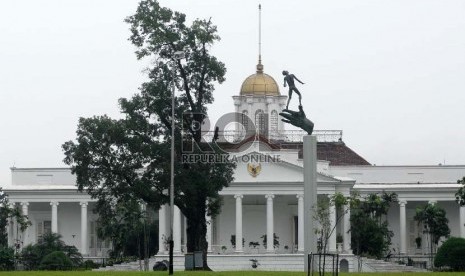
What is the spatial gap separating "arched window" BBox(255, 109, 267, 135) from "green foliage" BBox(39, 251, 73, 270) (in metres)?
27.6

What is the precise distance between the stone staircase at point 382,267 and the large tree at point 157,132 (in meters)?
19.8

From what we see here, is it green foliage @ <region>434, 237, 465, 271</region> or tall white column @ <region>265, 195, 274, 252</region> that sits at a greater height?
tall white column @ <region>265, 195, 274, 252</region>

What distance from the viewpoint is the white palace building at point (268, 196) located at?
94.0 meters

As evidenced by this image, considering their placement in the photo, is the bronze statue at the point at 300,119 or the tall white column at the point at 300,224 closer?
the bronze statue at the point at 300,119

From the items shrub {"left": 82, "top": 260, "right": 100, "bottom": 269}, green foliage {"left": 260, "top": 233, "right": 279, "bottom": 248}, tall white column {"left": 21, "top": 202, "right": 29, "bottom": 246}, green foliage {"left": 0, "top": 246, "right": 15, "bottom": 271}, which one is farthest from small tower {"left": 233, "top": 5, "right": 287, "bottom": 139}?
green foliage {"left": 0, "top": 246, "right": 15, "bottom": 271}

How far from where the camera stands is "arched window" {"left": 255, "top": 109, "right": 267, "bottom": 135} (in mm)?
106938

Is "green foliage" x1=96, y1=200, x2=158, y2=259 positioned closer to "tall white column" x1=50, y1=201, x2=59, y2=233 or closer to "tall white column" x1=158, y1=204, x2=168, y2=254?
"tall white column" x1=158, y1=204, x2=168, y2=254

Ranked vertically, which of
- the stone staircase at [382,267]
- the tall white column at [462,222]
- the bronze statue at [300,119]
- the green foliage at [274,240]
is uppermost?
the bronze statue at [300,119]

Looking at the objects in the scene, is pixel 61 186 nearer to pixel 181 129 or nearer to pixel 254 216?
pixel 254 216

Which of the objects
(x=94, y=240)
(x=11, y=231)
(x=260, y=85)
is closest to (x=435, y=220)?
(x=260, y=85)

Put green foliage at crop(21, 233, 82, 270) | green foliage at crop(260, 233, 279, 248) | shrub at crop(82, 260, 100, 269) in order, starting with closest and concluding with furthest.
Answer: shrub at crop(82, 260, 100, 269) → green foliage at crop(21, 233, 82, 270) → green foliage at crop(260, 233, 279, 248)

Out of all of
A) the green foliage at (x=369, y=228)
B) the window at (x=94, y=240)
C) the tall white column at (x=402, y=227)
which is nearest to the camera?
the green foliage at (x=369, y=228)

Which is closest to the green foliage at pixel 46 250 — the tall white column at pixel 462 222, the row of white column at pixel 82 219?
the row of white column at pixel 82 219

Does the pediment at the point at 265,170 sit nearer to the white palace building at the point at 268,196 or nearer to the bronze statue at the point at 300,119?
the white palace building at the point at 268,196
